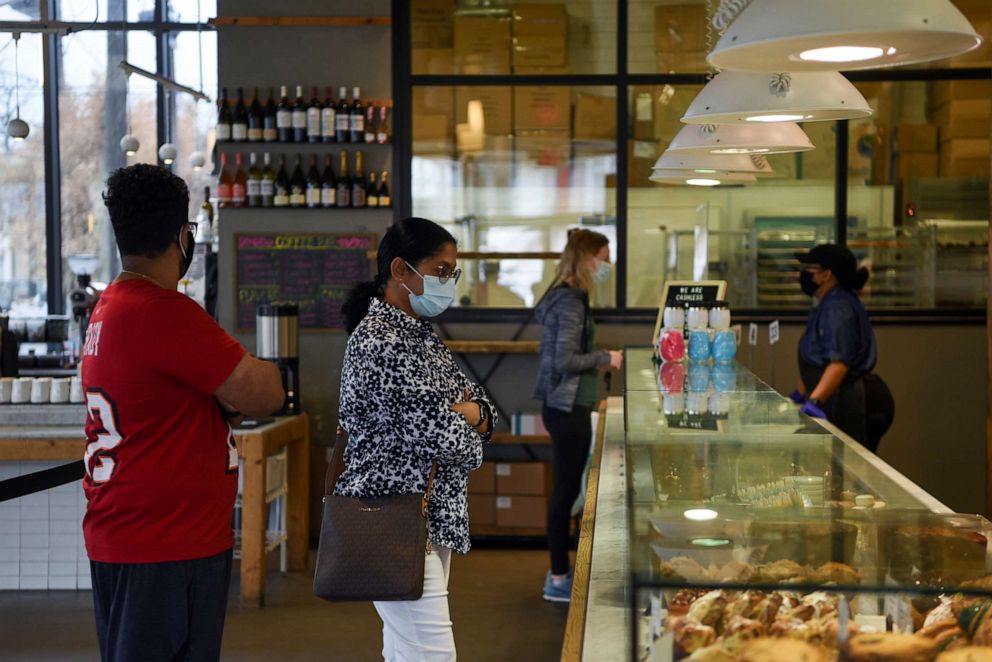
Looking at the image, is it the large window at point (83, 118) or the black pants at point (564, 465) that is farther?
the large window at point (83, 118)

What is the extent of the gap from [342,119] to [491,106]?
2.87 feet

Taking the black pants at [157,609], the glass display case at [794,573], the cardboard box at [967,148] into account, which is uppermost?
the cardboard box at [967,148]

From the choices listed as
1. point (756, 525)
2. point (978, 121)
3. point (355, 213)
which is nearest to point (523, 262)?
point (355, 213)

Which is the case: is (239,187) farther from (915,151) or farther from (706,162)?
(915,151)

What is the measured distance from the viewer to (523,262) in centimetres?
693

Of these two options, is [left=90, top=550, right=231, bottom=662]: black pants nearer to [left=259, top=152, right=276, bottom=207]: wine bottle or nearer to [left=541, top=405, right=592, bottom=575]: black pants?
[left=541, top=405, right=592, bottom=575]: black pants

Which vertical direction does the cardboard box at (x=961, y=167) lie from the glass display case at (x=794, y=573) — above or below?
above

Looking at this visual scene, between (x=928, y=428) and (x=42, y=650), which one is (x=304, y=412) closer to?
(x=42, y=650)

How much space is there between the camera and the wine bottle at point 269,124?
662cm

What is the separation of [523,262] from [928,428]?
247 centimetres

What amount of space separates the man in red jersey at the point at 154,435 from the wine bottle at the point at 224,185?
430 cm

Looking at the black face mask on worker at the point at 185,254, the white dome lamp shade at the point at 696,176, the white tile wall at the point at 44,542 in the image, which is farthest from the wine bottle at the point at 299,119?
the black face mask on worker at the point at 185,254

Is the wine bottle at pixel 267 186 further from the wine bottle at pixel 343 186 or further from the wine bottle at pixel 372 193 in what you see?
the wine bottle at pixel 372 193

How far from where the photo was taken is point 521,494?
6656mm
